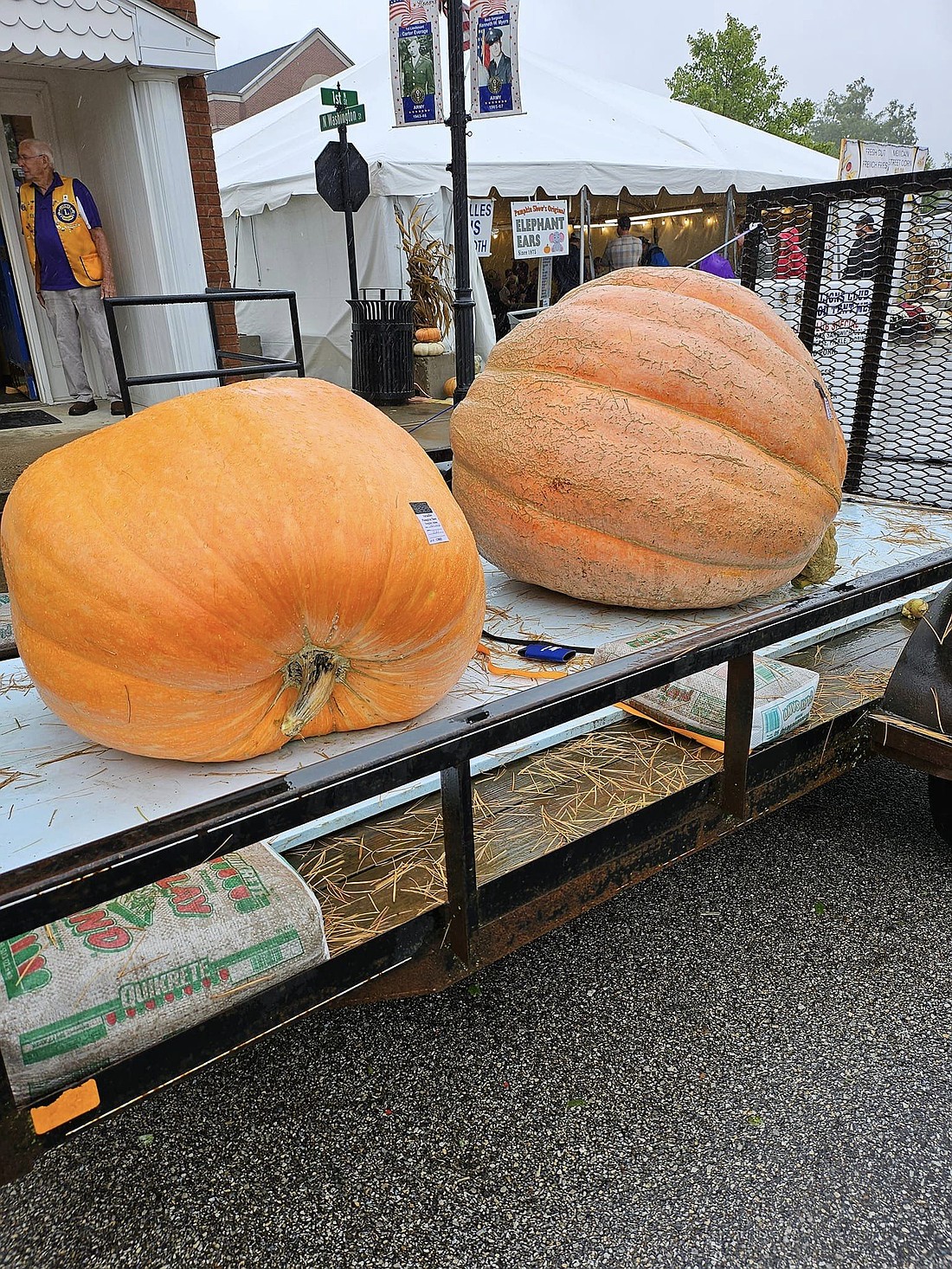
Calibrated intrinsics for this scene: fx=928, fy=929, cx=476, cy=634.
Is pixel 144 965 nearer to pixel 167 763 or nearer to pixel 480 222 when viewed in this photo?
pixel 167 763

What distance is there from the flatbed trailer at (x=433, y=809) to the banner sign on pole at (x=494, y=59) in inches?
229

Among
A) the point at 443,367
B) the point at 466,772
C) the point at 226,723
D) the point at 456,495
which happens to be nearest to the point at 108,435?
the point at 226,723

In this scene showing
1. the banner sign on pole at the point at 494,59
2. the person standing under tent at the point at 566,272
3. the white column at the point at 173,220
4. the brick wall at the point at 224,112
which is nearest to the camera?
the banner sign on pole at the point at 494,59

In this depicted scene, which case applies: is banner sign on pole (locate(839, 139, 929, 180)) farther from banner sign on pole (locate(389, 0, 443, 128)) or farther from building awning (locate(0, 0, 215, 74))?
building awning (locate(0, 0, 215, 74))

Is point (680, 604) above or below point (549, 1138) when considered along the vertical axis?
above

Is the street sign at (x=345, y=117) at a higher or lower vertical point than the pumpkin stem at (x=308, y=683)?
higher

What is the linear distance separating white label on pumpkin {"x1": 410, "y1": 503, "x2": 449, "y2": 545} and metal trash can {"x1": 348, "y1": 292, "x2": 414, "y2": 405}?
7920mm

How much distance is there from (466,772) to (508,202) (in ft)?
47.3

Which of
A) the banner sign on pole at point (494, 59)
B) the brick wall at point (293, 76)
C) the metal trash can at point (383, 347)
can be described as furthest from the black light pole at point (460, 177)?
the brick wall at point (293, 76)

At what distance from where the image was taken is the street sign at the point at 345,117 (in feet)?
24.6

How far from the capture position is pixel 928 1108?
6.18 feet

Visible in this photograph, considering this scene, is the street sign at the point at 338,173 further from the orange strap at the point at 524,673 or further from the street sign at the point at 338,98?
the orange strap at the point at 524,673

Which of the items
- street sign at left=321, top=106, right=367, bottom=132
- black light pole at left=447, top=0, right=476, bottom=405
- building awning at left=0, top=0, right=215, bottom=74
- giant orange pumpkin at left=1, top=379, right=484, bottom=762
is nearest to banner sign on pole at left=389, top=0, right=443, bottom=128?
street sign at left=321, top=106, right=367, bottom=132

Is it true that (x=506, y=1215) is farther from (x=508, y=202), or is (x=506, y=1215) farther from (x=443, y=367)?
(x=508, y=202)
